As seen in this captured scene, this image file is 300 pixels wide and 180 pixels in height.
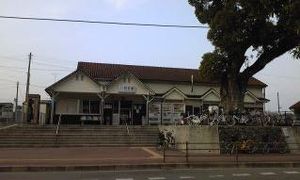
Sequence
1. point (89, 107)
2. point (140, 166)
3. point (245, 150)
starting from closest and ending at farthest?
point (140, 166) → point (245, 150) → point (89, 107)

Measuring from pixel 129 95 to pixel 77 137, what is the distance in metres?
13.0

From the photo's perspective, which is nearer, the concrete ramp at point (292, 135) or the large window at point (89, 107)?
the concrete ramp at point (292, 135)

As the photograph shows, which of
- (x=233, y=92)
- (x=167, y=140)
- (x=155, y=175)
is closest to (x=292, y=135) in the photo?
(x=233, y=92)

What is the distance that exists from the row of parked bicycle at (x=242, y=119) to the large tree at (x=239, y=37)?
1659mm

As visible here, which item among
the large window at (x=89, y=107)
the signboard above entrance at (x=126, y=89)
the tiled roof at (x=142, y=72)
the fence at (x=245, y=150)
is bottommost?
the fence at (x=245, y=150)

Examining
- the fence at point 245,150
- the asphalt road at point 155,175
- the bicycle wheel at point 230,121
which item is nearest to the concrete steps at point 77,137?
the fence at point 245,150

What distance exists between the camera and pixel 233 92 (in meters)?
31.2

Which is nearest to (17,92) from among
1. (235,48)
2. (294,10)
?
(235,48)

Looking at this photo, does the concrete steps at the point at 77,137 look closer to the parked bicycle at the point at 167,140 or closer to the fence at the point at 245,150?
the parked bicycle at the point at 167,140

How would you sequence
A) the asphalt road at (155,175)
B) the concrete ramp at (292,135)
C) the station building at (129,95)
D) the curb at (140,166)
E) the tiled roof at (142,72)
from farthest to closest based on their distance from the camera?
1. the tiled roof at (142,72)
2. the station building at (129,95)
3. the concrete ramp at (292,135)
4. the curb at (140,166)
5. the asphalt road at (155,175)

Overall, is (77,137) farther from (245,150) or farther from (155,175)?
(155,175)

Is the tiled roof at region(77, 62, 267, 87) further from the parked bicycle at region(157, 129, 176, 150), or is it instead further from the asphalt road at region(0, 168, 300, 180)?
the asphalt road at region(0, 168, 300, 180)

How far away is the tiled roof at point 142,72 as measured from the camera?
47.5 meters

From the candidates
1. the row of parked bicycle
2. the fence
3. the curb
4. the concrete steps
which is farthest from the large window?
the curb
